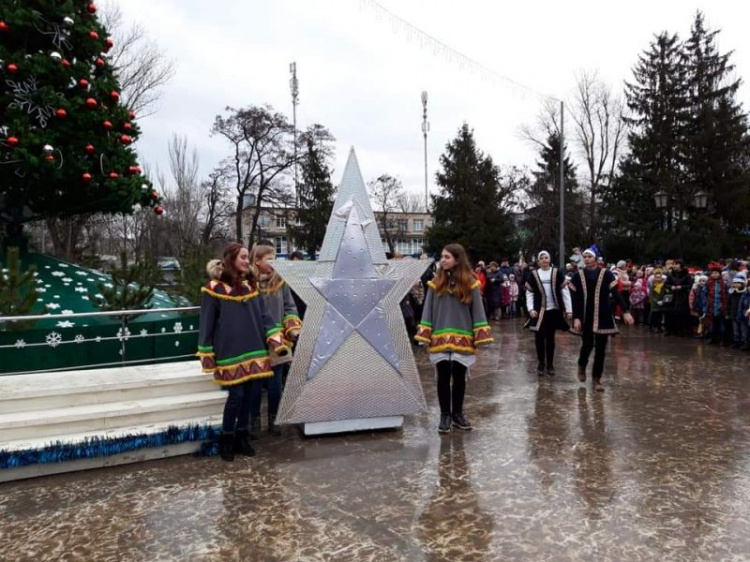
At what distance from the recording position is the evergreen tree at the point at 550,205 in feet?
113

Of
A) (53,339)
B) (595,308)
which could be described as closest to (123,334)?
(53,339)

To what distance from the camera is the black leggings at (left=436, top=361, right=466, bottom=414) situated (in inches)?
209

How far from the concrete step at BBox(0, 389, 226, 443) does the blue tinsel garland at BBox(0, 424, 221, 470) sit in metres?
0.17

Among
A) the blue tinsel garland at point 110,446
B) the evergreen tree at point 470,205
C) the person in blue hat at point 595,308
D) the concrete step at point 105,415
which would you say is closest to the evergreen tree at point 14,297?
the concrete step at point 105,415

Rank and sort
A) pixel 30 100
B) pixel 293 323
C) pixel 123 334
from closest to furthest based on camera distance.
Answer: pixel 293 323, pixel 123 334, pixel 30 100

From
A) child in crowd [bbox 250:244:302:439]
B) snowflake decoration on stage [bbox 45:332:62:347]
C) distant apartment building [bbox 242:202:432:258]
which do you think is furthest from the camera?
distant apartment building [bbox 242:202:432:258]

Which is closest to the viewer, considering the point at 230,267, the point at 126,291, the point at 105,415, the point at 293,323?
the point at 105,415

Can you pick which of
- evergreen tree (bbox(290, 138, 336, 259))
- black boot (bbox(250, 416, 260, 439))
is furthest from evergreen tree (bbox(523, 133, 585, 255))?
black boot (bbox(250, 416, 260, 439))

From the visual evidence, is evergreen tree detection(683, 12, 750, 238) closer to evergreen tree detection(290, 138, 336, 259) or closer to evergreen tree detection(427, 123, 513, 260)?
evergreen tree detection(427, 123, 513, 260)

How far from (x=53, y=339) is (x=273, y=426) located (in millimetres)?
2700

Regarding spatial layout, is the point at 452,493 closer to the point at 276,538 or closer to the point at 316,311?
the point at 276,538

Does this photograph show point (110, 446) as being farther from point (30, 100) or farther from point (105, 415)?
point (30, 100)

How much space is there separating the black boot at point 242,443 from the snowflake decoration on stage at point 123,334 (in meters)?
2.27

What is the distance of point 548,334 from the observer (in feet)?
26.3
